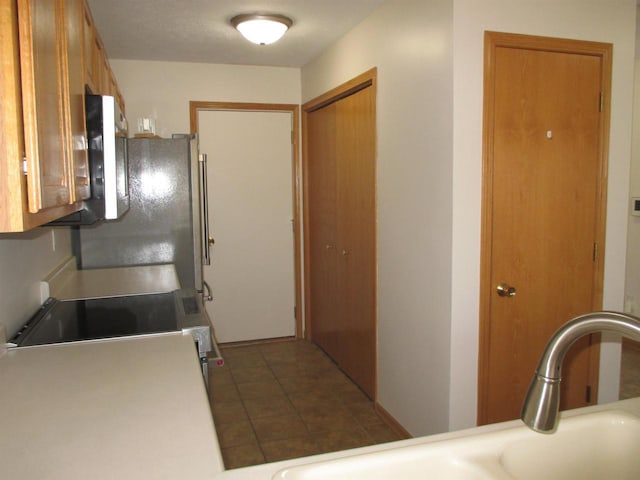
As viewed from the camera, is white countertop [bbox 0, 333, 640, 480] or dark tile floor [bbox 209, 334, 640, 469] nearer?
white countertop [bbox 0, 333, 640, 480]

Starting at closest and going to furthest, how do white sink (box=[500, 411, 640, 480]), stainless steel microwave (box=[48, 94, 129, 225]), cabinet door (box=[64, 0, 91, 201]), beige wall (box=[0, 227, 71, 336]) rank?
1. white sink (box=[500, 411, 640, 480])
2. cabinet door (box=[64, 0, 91, 201])
3. stainless steel microwave (box=[48, 94, 129, 225])
4. beige wall (box=[0, 227, 71, 336])

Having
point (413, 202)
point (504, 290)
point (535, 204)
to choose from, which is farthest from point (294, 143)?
point (504, 290)

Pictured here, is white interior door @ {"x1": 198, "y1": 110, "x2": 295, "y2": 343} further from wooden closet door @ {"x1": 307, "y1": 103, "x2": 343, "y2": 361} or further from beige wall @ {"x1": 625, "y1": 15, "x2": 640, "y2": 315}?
beige wall @ {"x1": 625, "y1": 15, "x2": 640, "y2": 315}

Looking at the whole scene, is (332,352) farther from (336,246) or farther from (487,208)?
(487,208)

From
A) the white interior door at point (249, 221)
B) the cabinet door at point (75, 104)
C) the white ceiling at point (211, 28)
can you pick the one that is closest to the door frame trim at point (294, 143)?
the white interior door at point (249, 221)

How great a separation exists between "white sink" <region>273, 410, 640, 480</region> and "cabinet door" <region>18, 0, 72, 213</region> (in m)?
0.68

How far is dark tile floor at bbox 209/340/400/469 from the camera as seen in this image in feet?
9.50

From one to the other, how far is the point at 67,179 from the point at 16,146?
15.0 inches

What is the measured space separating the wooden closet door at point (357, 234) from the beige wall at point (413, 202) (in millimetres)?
180

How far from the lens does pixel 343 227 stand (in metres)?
3.77

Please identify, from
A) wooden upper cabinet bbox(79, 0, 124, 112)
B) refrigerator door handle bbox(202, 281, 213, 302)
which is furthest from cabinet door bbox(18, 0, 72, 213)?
refrigerator door handle bbox(202, 281, 213, 302)

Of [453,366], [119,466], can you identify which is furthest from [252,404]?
[119,466]

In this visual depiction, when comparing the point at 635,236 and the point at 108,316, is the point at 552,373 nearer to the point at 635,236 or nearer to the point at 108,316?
the point at 108,316

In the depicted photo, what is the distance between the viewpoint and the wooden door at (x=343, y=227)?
10.9 ft
